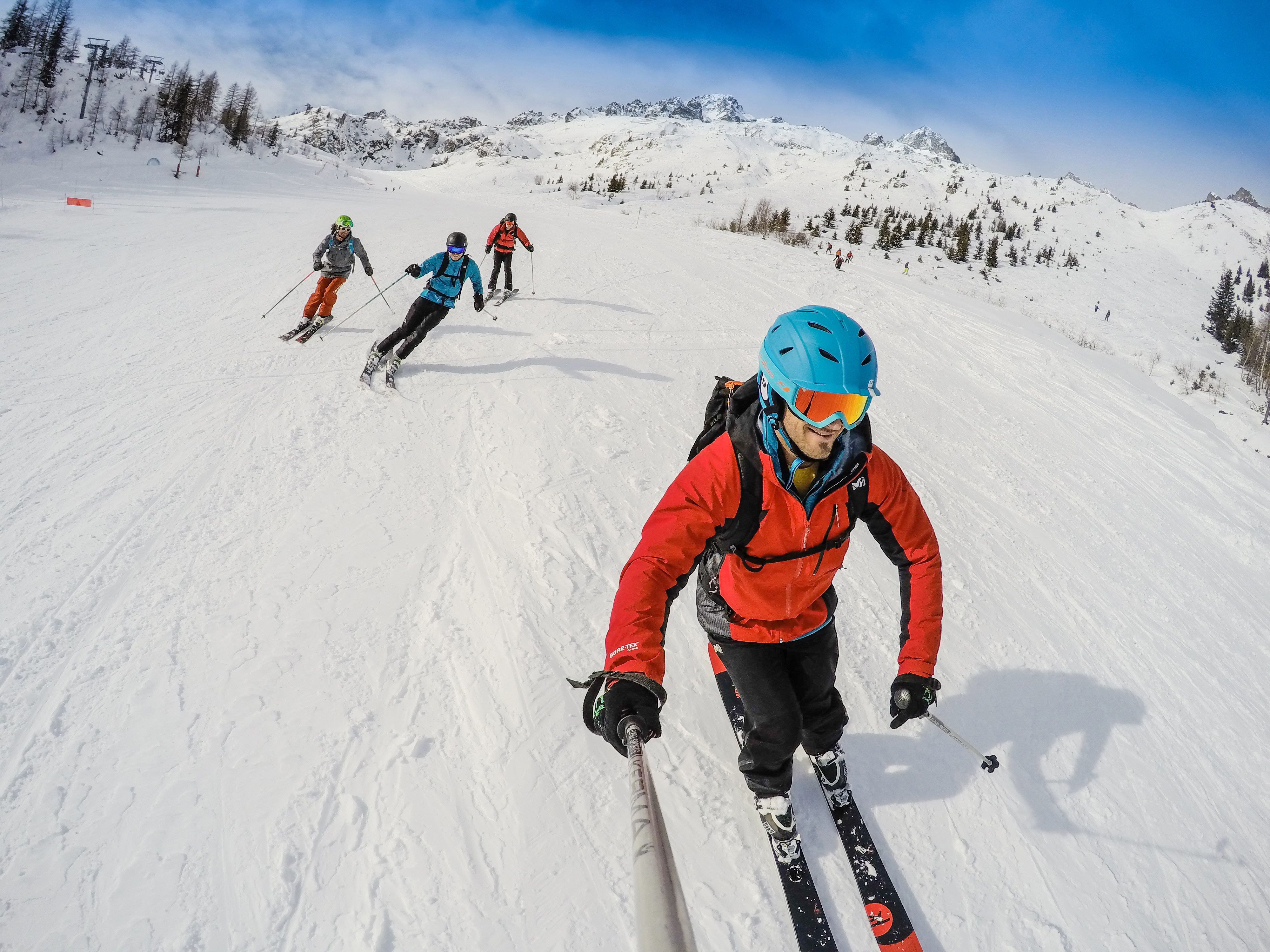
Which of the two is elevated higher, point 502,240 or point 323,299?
point 502,240

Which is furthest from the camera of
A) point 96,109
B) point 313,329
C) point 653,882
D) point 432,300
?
point 96,109

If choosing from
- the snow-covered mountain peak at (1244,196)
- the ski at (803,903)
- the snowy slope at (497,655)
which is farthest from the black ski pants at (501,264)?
the snow-covered mountain peak at (1244,196)

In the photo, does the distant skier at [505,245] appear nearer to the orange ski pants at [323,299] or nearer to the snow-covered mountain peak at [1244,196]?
the orange ski pants at [323,299]

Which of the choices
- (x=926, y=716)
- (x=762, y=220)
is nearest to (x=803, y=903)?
(x=926, y=716)

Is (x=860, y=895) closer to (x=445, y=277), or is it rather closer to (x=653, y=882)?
(x=653, y=882)

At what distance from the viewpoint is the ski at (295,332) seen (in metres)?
7.66

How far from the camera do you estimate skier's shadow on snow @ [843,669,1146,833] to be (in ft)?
9.55

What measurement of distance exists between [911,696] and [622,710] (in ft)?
4.23

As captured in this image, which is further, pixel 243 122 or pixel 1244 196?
pixel 1244 196

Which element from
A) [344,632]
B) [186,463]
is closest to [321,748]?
[344,632]

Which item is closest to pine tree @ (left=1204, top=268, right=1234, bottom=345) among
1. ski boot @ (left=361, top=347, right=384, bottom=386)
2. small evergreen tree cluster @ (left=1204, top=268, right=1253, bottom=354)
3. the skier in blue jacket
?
small evergreen tree cluster @ (left=1204, top=268, right=1253, bottom=354)

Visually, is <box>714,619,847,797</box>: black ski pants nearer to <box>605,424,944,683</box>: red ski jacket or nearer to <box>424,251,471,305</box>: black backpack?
<box>605,424,944,683</box>: red ski jacket

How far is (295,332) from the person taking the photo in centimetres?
783

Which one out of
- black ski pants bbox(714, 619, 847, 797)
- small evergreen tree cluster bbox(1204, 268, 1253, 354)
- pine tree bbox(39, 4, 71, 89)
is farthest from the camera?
pine tree bbox(39, 4, 71, 89)
